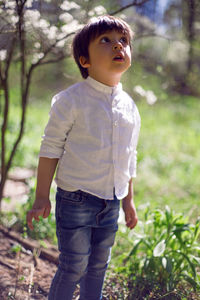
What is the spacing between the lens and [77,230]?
1.56m

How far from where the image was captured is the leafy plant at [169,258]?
1938mm

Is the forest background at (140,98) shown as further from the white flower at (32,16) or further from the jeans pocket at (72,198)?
the jeans pocket at (72,198)

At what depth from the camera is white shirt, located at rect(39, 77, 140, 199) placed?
60.5 inches

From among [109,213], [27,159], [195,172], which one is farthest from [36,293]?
[195,172]

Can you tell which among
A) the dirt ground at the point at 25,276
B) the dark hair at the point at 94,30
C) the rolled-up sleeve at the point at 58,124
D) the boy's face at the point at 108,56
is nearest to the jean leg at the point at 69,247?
the rolled-up sleeve at the point at 58,124

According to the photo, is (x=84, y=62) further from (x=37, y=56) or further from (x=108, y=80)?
(x=37, y=56)

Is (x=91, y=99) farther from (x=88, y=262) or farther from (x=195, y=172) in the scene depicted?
(x=195, y=172)

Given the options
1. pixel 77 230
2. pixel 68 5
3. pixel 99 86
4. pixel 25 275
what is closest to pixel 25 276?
pixel 25 275

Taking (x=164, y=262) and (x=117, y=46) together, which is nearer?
(x=117, y=46)

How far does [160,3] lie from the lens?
2.57 metres

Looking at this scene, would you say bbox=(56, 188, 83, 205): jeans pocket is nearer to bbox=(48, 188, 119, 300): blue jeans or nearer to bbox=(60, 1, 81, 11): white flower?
bbox=(48, 188, 119, 300): blue jeans

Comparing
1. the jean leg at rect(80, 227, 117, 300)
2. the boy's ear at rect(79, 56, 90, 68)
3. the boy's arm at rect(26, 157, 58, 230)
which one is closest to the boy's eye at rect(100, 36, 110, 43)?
the boy's ear at rect(79, 56, 90, 68)

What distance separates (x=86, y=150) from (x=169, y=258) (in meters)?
0.87

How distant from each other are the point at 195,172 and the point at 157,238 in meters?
2.52
